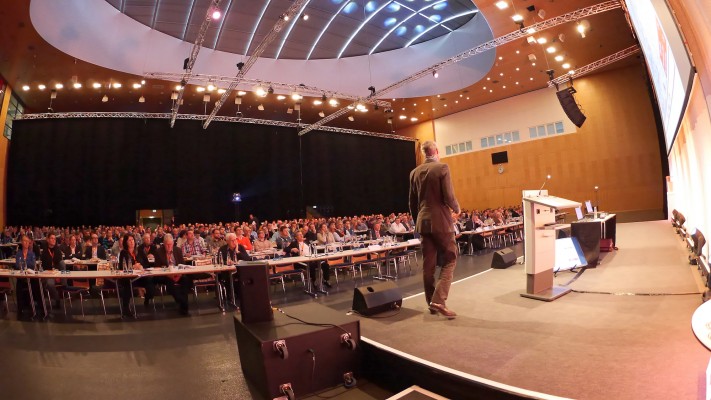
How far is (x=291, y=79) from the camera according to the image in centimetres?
1495

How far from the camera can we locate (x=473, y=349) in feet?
8.00

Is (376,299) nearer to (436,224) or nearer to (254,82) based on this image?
(436,224)

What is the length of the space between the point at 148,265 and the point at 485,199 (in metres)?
17.2

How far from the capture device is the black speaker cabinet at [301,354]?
2342mm

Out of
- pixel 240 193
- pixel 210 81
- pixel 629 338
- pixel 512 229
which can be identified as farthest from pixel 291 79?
pixel 629 338

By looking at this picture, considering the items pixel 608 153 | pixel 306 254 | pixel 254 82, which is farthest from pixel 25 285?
pixel 608 153

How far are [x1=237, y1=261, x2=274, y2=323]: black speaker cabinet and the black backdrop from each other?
15891 mm

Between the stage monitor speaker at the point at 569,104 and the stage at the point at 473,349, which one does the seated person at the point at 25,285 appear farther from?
the stage monitor speaker at the point at 569,104

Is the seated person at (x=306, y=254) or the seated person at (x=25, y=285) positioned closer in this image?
the seated person at (x=25, y=285)

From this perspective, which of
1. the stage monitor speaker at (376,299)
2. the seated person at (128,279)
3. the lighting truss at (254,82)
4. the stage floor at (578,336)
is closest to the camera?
the stage floor at (578,336)

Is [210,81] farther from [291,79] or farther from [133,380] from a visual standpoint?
[133,380]

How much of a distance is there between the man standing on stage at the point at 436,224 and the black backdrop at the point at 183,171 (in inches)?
633

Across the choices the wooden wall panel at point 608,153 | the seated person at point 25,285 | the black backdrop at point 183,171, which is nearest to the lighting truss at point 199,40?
the black backdrop at point 183,171

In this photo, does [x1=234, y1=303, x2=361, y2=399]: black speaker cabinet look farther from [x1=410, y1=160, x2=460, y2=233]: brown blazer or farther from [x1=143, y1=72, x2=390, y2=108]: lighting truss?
[x1=143, y1=72, x2=390, y2=108]: lighting truss
